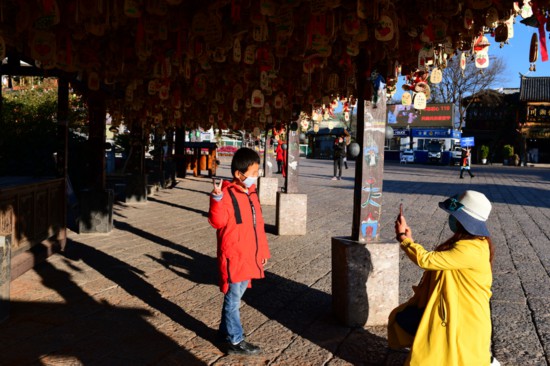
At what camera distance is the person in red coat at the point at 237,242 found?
3590 mm

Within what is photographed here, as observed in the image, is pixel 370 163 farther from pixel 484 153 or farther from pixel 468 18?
pixel 484 153

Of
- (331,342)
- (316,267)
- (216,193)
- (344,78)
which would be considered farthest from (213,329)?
(344,78)

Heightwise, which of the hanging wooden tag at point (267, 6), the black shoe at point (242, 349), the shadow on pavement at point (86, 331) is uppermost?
the hanging wooden tag at point (267, 6)

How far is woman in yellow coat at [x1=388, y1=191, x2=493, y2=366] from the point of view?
9.59ft

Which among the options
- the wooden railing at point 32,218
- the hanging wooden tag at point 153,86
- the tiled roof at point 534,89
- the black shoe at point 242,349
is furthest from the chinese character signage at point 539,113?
the black shoe at point 242,349

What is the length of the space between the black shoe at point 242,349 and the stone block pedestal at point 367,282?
3.16 ft

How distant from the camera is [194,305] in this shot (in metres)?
4.78

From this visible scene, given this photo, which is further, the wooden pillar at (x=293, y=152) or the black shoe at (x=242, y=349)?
the wooden pillar at (x=293, y=152)

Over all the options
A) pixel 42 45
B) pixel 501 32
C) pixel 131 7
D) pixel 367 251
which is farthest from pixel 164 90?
pixel 501 32

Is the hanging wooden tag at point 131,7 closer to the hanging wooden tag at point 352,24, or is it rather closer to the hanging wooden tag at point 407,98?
the hanging wooden tag at point 352,24

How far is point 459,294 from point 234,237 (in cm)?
153

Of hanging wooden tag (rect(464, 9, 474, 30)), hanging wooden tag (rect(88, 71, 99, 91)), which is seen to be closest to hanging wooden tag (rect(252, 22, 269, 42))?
hanging wooden tag (rect(464, 9, 474, 30))

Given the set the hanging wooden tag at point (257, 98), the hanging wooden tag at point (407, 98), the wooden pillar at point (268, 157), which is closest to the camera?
the hanging wooden tag at point (407, 98)

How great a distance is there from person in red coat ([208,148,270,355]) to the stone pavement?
7.8 inches
